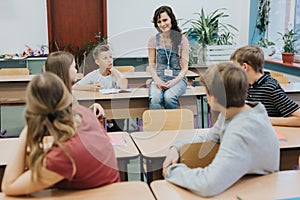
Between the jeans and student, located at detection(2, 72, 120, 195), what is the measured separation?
2.08 meters

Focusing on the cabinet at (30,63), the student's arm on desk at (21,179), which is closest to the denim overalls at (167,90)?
the student's arm on desk at (21,179)

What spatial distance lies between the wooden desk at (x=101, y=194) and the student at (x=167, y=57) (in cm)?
218

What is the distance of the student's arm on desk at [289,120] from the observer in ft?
7.88

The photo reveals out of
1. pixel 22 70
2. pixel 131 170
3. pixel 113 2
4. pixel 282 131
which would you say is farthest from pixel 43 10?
pixel 282 131

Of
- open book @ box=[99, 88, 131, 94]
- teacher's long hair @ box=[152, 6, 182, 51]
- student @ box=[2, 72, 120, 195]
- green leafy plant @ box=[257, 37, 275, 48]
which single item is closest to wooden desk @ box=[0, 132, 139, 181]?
student @ box=[2, 72, 120, 195]

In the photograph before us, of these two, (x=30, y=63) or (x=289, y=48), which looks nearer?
(x=289, y=48)

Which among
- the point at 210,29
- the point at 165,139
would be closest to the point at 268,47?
the point at 210,29

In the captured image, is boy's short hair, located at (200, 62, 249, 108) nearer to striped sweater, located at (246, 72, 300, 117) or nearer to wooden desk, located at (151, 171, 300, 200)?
wooden desk, located at (151, 171, 300, 200)

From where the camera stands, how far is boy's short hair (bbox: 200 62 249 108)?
1.55m

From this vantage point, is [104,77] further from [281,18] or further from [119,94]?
[281,18]

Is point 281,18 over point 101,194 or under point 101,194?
over

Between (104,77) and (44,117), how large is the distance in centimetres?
236

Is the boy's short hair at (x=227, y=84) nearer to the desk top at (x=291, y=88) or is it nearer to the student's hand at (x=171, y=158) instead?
the student's hand at (x=171, y=158)

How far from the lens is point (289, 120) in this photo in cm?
241
